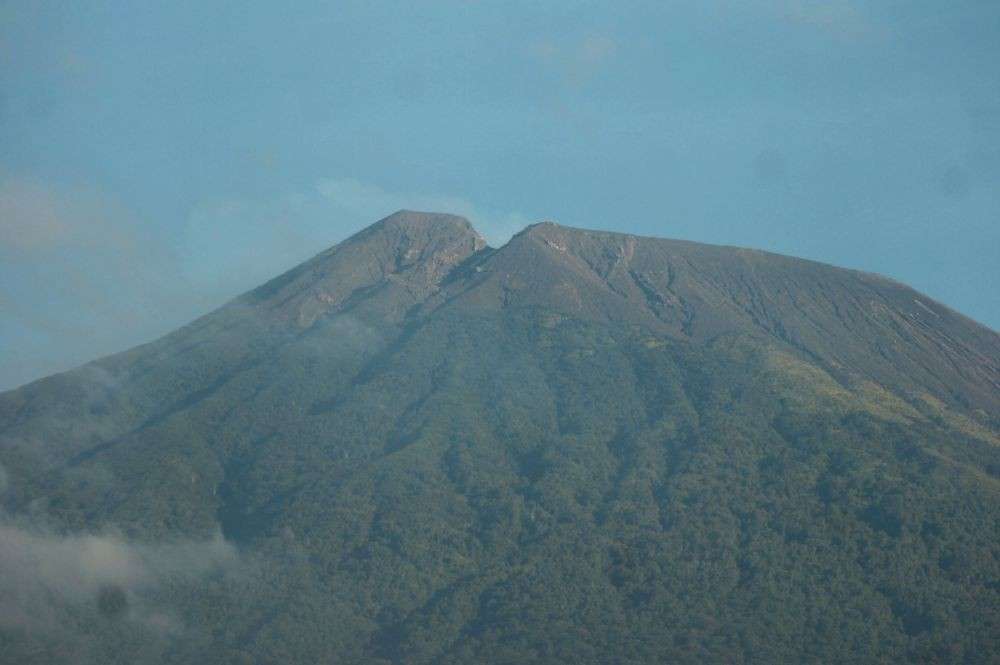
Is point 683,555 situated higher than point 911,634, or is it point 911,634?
point 683,555

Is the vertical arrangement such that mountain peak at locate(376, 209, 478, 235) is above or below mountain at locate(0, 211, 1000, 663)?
above

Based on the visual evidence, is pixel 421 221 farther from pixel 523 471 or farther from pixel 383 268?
pixel 523 471

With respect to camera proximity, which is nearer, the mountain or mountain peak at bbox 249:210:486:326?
the mountain

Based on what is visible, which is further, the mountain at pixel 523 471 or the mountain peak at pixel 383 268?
the mountain peak at pixel 383 268

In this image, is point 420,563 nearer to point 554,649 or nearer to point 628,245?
point 554,649

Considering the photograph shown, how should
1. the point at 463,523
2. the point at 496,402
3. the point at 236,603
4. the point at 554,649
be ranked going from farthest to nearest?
the point at 496,402, the point at 463,523, the point at 236,603, the point at 554,649

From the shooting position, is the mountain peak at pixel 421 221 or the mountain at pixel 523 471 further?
the mountain peak at pixel 421 221

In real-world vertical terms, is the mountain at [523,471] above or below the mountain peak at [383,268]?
below

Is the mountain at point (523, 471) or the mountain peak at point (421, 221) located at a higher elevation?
the mountain peak at point (421, 221)

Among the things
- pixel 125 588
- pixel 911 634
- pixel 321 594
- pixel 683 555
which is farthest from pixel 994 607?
pixel 125 588
